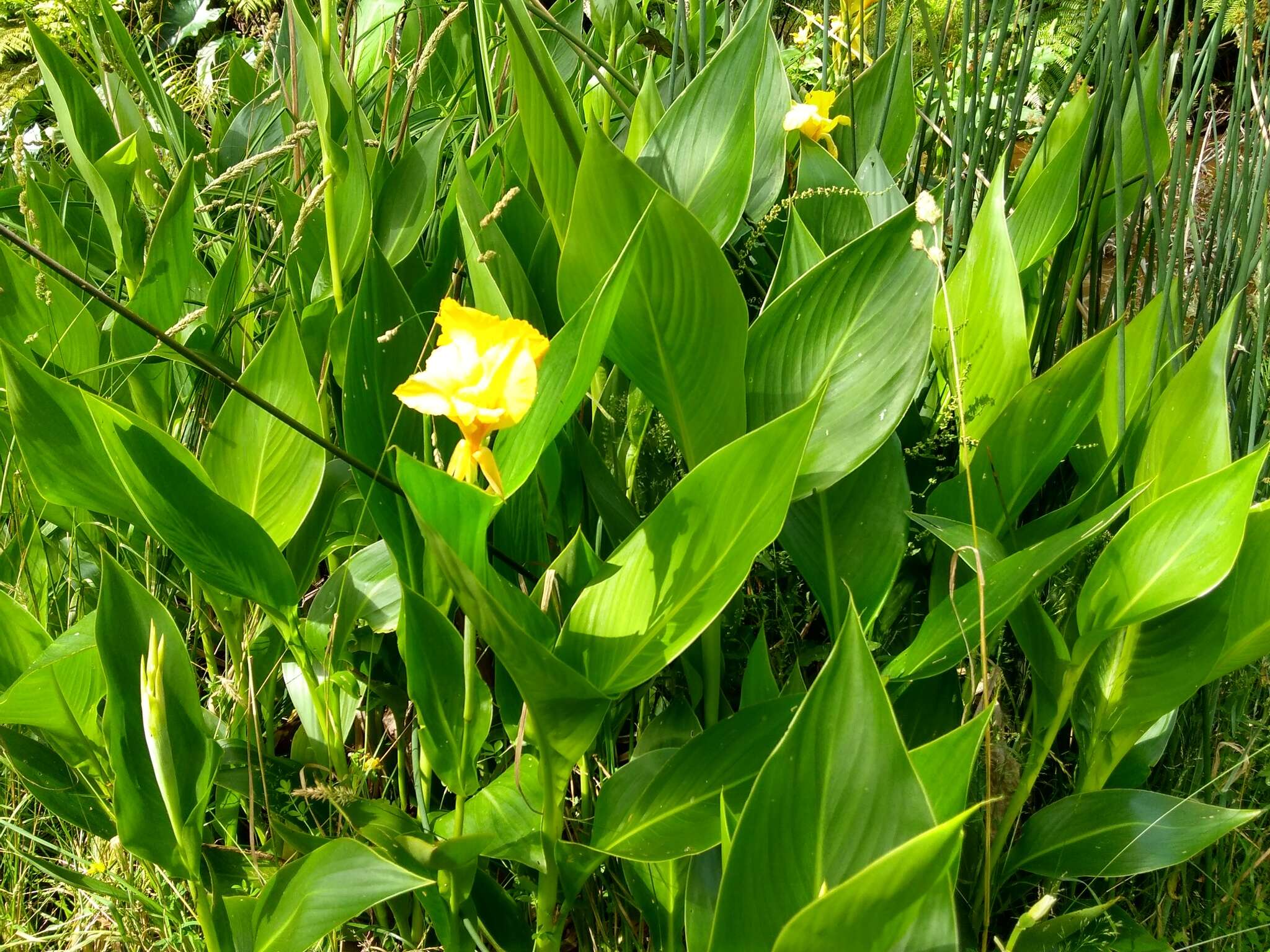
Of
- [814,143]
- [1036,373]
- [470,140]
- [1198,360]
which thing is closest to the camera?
[1198,360]

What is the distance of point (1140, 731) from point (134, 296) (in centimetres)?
91

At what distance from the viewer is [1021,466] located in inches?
31.1

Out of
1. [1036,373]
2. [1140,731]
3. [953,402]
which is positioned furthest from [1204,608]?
[1036,373]

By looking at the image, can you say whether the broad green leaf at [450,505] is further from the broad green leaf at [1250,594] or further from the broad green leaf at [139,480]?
the broad green leaf at [1250,594]

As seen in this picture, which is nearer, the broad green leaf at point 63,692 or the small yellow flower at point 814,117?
the broad green leaf at point 63,692

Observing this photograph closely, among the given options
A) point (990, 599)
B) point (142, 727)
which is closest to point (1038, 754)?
point (990, 599)

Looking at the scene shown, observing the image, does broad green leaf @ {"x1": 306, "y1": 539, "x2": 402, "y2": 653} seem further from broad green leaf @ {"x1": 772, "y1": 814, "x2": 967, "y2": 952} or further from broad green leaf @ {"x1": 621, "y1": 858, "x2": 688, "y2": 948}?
broad green leaf @ {"x1": 772, "y1": 814, "x2": 967, "y2": 952}

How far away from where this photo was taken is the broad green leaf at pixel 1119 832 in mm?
742

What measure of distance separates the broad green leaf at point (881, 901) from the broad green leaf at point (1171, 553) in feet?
0.93

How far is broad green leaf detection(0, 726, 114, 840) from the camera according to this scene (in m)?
0.79

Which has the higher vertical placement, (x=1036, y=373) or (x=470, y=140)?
(x=470, y=140)

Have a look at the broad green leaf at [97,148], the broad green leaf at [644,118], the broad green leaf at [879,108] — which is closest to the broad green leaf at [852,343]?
the broad green leaf at [644,118]

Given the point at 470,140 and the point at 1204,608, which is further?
the point at 470,140

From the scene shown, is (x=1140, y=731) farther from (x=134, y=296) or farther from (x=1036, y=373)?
(x=134, y=296)
